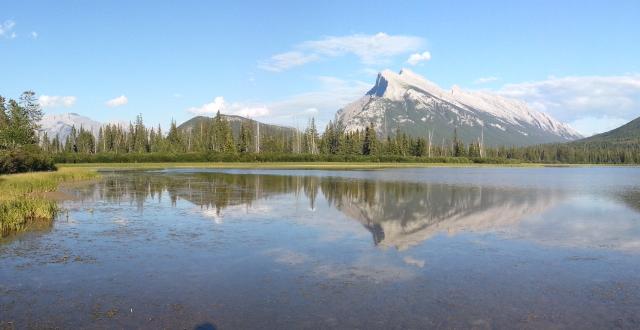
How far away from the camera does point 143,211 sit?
89.1 feet

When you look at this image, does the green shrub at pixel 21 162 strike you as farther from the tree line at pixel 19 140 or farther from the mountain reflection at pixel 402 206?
the mountain reflection at pixel 402 206

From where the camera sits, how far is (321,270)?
14.0 meters

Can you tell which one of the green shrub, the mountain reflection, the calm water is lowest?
the calm water

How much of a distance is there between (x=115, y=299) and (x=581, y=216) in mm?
25611

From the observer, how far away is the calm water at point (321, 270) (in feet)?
33.2

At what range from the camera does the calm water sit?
1012 cm

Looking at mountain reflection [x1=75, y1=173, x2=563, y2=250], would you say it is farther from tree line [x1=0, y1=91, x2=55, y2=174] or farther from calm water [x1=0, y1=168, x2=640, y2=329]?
tree line [x1=0, y1=91, x2=55, y2=174]

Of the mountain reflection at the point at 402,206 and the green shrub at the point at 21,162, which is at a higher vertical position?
the green shrub at the point at 21,162

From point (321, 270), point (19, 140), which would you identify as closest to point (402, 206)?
point (321, 270)

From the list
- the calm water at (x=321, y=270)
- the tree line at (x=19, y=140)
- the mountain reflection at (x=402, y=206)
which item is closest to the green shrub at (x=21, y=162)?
the tree line at (x=19, y=140)

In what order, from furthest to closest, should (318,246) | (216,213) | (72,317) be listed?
(216,213)
(318,246)
(72,317)

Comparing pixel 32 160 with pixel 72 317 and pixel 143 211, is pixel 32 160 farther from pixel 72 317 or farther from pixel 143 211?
pixel 72 317

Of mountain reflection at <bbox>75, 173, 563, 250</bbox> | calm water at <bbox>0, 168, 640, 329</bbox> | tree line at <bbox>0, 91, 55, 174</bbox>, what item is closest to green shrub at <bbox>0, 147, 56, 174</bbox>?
→ tree line at <bbox>0, 91, 55, 174</bbox>

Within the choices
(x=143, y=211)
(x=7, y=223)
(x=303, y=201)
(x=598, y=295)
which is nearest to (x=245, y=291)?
(x=598, y=295)
